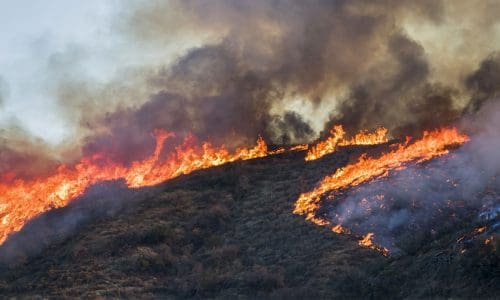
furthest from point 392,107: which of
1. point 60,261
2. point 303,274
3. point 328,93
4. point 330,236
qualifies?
point 60,261

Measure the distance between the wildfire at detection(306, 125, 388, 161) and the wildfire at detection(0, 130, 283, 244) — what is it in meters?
4.34

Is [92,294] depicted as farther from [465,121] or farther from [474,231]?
[465,121]

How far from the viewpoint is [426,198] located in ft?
109

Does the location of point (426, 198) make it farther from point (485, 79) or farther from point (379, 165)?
point (485, 79)

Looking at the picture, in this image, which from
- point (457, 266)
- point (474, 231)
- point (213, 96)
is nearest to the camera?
point (457, 266)

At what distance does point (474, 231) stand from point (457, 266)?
3366 millimetres

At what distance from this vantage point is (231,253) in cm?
3444

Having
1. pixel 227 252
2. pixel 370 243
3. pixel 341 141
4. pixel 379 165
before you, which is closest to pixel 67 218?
pixel 227 252

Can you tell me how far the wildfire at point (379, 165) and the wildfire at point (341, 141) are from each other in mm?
7215

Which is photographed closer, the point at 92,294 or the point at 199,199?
the point at 92,294

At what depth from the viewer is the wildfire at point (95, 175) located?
44.9 m

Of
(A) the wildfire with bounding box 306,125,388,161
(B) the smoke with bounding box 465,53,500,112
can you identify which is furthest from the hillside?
(B) the smoke with bounding box 465,53,500,112

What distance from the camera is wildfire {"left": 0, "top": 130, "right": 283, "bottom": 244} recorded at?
147 feet

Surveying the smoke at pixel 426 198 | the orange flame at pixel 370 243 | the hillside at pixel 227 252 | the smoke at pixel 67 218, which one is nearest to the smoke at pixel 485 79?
the hillside at pixel 227 252
